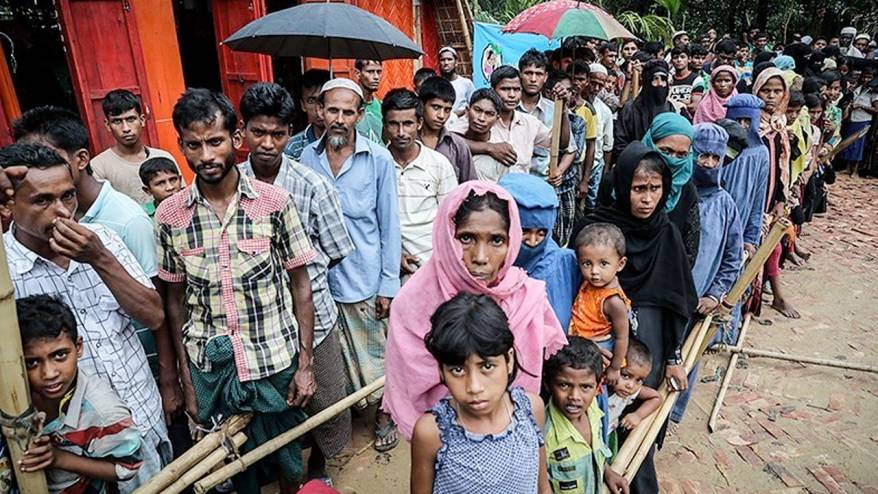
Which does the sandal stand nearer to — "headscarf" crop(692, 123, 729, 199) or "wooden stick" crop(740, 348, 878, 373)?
Result: "headscarf" crop(692, 123, 729, 199)

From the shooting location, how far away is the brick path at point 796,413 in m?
3.48

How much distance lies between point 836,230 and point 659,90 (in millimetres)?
4178

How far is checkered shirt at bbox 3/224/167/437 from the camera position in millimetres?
1914

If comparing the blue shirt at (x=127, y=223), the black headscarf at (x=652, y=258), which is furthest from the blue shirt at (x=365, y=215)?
the black headscarf at (x=652, y=258)

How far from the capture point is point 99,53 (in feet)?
16.8

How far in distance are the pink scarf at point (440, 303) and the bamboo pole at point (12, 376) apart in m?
1.12

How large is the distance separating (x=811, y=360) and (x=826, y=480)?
129 cm

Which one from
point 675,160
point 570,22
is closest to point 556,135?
point 570,22

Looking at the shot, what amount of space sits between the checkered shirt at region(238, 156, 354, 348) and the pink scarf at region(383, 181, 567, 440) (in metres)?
0.81

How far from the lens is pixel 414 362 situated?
6.56 feet

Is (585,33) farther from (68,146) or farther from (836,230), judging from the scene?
(836,230)

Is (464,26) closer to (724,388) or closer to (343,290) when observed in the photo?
(724,388)

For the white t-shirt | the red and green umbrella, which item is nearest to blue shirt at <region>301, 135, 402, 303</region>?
the red and green umbrella

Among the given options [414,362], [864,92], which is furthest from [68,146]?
[864,92]
